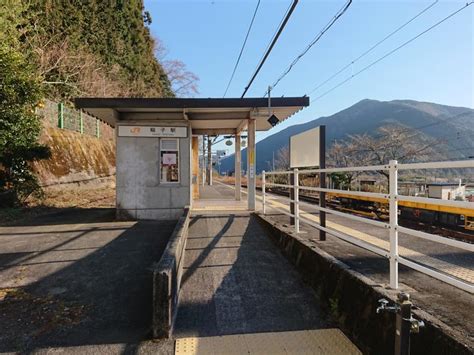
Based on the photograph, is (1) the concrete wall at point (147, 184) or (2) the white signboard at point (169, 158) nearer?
(1) the concrete wall at point (147, 184)

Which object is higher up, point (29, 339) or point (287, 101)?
point (287, 101)

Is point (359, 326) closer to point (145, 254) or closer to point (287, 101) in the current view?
point (145, 254)

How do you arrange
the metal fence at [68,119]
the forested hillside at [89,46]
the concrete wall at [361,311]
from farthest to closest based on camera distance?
the forested hillside at [89,46] → the metal fence at [68,119] → the concrete wall at [361,311]

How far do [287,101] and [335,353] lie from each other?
7131 mm

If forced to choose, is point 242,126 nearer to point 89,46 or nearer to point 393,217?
point 393,217

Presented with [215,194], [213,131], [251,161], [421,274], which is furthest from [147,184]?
[215,194]

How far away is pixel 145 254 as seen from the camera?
6.15 metres

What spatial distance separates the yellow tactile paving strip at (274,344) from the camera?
10.1 ft

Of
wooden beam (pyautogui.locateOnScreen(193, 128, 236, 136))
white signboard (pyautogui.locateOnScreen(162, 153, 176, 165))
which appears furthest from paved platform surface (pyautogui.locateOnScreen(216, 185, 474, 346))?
wooden beam (pyautogui.locateOnScreen(193, 128, 236, 136))

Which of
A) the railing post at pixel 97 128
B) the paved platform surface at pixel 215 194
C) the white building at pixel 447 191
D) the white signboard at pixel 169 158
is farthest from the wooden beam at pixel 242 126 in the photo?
the railing post at pixel 97 128

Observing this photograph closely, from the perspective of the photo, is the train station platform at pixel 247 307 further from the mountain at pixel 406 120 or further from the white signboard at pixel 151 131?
the mountain at pixel 406 120

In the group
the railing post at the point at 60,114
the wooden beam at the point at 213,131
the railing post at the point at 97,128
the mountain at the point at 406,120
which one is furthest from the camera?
the mountain at the point at 406,120

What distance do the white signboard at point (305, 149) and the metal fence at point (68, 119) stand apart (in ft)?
38.4

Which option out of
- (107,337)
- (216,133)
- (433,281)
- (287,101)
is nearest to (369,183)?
(216,133)
